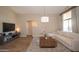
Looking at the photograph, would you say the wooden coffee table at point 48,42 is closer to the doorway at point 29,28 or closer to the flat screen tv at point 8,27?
the doorway at point 29,28

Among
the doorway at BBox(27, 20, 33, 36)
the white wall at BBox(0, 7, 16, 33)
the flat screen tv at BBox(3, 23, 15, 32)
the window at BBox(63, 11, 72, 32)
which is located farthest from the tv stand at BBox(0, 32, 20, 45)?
the window at BBox(63, 11, 72, 32)

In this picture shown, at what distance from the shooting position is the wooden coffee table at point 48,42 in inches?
129

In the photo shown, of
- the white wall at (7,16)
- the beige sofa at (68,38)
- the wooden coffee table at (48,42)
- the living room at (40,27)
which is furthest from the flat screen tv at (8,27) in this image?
the beige sofa at (68,38)

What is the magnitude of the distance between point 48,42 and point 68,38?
685mm

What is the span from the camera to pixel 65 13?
3121 mm

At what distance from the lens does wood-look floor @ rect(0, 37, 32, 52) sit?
285 centimetres

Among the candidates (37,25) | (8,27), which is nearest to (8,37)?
(8,27)

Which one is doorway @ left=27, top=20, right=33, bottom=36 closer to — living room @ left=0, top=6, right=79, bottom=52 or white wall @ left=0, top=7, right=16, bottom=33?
living room @ left=0, top=6, right=79, bottom=52

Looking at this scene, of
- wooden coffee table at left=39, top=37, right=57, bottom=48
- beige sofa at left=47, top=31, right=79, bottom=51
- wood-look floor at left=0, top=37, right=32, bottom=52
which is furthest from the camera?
wooden coffee table at left=39, top=37, right=57, bottom=48

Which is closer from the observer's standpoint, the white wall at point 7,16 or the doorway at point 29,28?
the white wall at point 7,16
